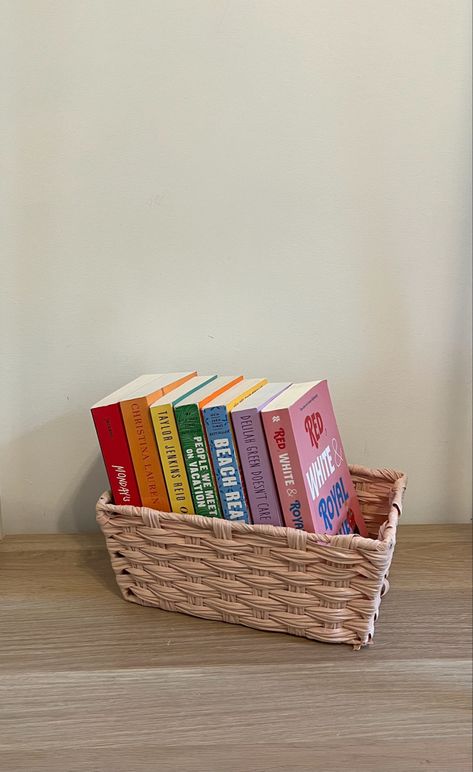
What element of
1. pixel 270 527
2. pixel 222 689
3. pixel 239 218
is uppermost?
pixel 239 218

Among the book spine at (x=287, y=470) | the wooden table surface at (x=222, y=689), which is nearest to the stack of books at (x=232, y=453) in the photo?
the book spine at (x=287, y=470)

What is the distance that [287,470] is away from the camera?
74 centimetres

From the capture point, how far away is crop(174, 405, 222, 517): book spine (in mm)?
769

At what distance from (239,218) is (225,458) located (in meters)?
0.38

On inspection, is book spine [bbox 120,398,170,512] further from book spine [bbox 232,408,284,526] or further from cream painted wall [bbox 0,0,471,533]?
cream painted wall [bbox 0,0,471,533]

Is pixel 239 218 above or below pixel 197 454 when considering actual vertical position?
above

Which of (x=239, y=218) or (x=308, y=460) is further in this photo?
(x=239, y=218)

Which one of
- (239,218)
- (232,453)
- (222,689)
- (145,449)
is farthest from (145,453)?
(239,218)

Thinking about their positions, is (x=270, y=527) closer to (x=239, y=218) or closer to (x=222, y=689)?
(x=222, y=689)

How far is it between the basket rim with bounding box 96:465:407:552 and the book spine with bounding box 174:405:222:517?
0.02 metres

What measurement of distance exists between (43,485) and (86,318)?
0.27 metres

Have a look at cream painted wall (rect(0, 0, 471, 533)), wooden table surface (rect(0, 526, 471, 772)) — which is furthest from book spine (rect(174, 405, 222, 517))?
cream painted wall (rect(0, 0, 471, 533))

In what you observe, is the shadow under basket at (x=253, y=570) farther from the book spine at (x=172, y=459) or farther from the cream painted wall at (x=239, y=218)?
the cream painted wall at (x=239, y=218)

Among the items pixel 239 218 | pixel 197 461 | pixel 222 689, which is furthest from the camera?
pixel 239 218
